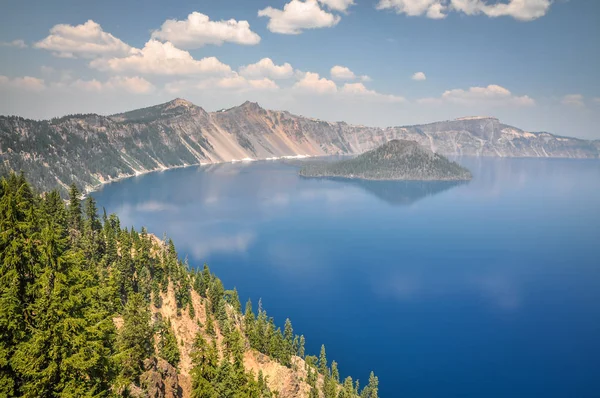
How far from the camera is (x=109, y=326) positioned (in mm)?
22328

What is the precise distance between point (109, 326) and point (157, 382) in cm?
2656

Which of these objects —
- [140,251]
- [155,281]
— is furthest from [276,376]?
[140,251]

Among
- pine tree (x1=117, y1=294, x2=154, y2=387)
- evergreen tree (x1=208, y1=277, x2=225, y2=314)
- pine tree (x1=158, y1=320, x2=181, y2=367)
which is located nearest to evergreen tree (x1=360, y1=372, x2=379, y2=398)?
evergreen tree (x1=208, y1=277, x2=225, y2=314)

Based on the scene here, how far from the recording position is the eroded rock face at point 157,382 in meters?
40.1

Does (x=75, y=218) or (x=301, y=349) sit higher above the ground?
(x=75, y=218)

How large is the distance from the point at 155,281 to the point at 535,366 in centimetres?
10143

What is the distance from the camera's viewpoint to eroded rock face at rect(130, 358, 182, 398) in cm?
4006

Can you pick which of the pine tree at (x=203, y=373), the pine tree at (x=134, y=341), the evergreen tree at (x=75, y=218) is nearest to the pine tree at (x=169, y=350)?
the pine tree at (x=134, y=341)

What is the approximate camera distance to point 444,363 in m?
103

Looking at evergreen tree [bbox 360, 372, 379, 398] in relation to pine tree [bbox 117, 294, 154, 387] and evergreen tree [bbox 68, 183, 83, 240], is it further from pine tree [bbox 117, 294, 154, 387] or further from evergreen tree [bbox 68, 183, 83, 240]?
evergreen tree [bbox 68, 183, 83, 240]

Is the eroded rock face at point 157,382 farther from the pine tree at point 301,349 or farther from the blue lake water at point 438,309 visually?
the blue lake water at point 438,309

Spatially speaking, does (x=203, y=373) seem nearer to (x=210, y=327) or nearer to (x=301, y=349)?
(x=210, y=327)

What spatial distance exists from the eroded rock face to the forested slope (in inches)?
7.0

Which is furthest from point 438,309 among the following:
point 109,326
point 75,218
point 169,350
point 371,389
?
point 109,326
